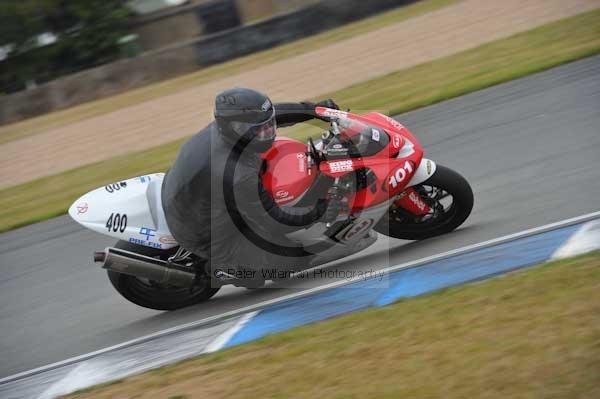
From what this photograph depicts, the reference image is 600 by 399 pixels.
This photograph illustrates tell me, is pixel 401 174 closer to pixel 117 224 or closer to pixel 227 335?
pixel 227 335

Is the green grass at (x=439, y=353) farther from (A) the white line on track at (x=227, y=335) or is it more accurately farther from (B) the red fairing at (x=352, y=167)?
(B) the red fairing at (x=352, y=167)

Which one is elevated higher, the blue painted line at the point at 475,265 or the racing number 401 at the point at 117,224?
the racing number 401 at the point at 117,224

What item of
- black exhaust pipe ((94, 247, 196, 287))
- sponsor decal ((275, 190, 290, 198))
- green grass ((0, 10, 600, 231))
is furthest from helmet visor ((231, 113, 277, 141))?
green grass ((0, 10, 600, 231))

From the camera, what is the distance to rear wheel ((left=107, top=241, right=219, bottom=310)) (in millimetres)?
5828

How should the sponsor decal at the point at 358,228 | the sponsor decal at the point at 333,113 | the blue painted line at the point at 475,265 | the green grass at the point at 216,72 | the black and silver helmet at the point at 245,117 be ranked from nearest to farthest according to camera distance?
the black and silver helmet at the point at 245,117 < the blue painted line at the point at 475,265 < the sponsor decal at the point at 333,113 < the sponsor decal at the point at 358,228 < the green grass at the point at 216,72

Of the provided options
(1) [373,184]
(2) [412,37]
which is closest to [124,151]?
(2) [412,37]

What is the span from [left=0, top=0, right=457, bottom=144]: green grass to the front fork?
33.3 ft

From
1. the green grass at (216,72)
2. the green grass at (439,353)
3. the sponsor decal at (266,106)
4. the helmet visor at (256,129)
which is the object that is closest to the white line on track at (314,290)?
the green grass at (439,353)

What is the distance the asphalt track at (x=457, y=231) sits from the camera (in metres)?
5.92

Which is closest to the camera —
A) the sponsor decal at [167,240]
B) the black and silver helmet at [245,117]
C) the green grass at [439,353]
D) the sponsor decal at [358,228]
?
the green grass at [439,353]

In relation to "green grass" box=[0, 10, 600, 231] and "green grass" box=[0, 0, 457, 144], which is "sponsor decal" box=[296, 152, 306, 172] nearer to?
"green grass" box=[0, 10, 600, 231]

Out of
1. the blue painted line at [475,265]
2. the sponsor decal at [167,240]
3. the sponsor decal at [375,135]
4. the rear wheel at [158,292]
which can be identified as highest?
the sponsor decal at [375,135]

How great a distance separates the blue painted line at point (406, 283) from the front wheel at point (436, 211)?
0.41 metres

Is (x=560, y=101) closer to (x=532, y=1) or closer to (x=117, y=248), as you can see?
(x=117, y=248)
